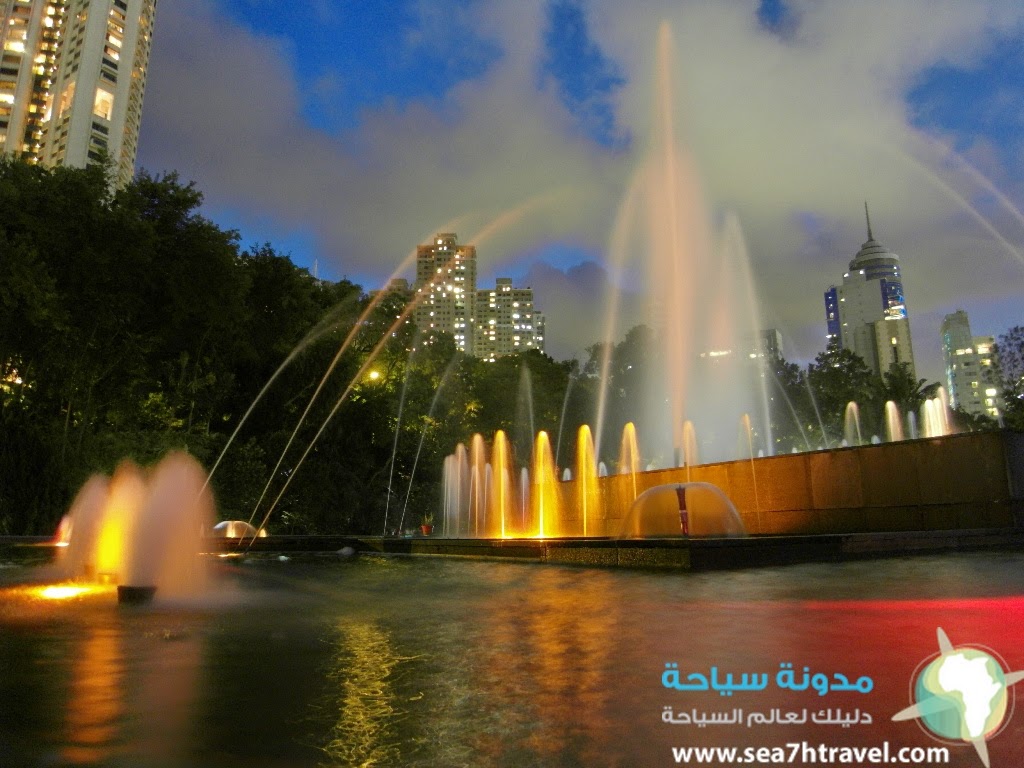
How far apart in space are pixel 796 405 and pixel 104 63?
358 feet

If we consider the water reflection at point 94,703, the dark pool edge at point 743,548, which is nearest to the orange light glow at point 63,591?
the water reflection at point 94,703

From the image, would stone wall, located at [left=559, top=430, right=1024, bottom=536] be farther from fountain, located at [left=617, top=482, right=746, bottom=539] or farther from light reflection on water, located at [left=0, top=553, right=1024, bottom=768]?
light reflection on water, located at [left=0, top=553, right=1024, bottom=768]

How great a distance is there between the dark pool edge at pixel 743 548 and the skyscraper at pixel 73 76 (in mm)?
106469

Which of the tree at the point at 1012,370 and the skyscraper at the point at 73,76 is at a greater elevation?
the skyscraper at the point at 73,76

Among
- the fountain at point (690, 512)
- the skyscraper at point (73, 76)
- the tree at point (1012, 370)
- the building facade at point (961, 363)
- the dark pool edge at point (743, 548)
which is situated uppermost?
the skyscraper at point (73, 76)

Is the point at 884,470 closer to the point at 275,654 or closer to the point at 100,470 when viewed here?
the point at 275,654

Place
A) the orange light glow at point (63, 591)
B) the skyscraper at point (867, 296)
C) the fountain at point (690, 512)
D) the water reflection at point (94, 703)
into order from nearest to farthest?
the water reflection at point (94, 703), the orange light glow at point (63, 591), the fountain at point (690, 512), the skyscraper at point (867, 296)

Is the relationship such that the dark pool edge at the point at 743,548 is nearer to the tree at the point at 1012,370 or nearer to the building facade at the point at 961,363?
the tree at the point at 1012,370

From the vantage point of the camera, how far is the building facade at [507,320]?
178375 mm

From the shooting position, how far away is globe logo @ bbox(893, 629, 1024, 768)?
119 inches

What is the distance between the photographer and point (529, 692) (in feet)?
12.2

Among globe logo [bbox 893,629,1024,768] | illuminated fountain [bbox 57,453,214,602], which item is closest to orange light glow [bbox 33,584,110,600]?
illuminated fountain [bbox 57,453,214,602]

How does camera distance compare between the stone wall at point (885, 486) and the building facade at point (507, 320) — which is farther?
the building facade at point (507, 320)

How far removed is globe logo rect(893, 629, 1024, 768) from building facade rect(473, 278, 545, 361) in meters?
172
